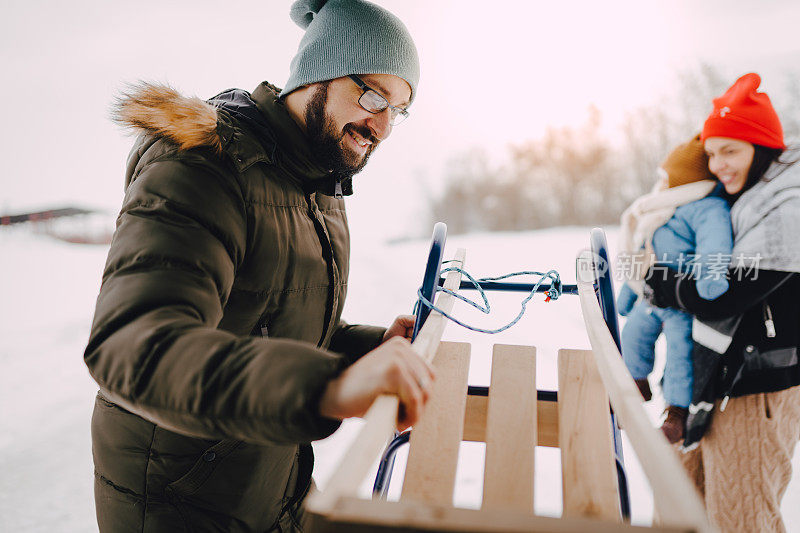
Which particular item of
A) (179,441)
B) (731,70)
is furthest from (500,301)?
(731,70)

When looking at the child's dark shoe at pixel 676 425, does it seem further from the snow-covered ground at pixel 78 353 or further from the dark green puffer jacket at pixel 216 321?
the dark green puffer jacket at pixel 216 321

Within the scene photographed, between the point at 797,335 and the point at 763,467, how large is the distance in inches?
20.6

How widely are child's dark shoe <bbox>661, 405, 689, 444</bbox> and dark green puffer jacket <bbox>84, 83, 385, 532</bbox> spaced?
1440 millimetres

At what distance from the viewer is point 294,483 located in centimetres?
139

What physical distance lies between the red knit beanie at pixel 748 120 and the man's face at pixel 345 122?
4.76 feet

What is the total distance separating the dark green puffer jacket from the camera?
676 mm

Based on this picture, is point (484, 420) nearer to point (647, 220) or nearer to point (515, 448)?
point (515, 448)

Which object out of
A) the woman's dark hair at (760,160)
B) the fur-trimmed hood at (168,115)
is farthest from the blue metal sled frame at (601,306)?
the woman's dark hair at (760,160)

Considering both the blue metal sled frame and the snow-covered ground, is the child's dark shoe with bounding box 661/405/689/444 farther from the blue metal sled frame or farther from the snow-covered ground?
the blue metal sled frame

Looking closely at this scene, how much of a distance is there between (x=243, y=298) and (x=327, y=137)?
0.50m

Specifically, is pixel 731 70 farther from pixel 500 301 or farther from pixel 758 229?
pixel 758 229

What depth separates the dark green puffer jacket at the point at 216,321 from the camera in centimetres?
68

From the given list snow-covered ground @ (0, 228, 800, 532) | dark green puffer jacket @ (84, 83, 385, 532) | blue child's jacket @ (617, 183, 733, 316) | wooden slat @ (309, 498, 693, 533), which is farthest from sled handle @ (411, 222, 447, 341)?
snow-covered ground @ (0, 228, 800, 532)

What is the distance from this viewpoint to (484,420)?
50.4 inches
